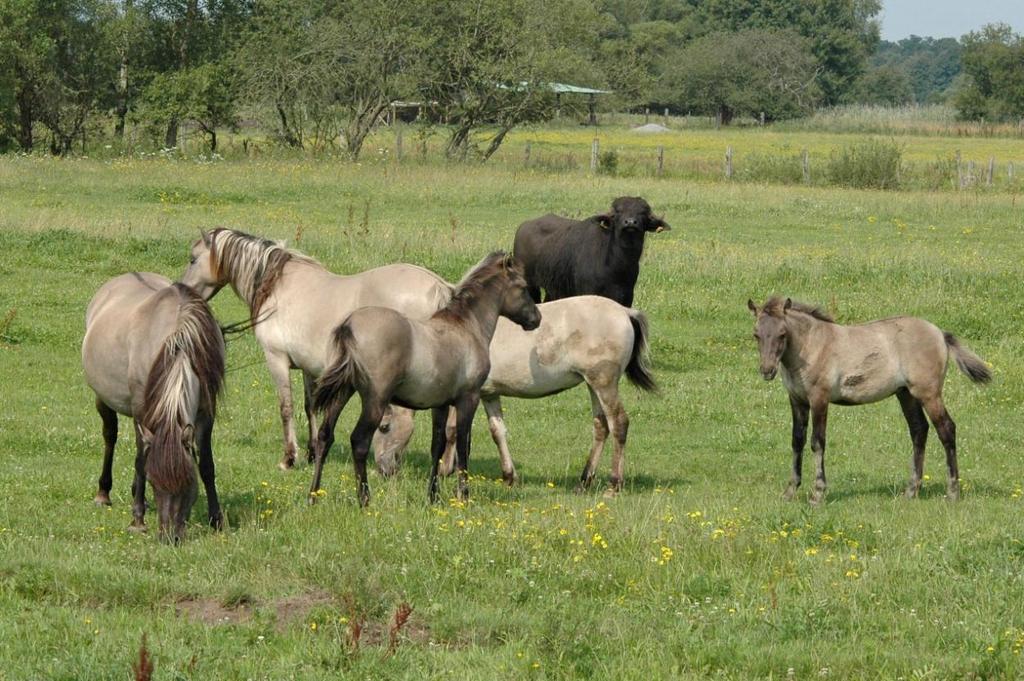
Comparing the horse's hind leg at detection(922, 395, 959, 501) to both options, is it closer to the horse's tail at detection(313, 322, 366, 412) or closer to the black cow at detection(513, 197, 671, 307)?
the horse's tail at detection(313, 322, 366, 412)

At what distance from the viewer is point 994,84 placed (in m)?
92.7

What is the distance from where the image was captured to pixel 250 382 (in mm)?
15516

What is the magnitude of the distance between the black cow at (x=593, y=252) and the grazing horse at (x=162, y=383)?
7.24 meters

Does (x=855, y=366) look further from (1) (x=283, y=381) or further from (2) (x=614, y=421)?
(1) (x=283, y=381)

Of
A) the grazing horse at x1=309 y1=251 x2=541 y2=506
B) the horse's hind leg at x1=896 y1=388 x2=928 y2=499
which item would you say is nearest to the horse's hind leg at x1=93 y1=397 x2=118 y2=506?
the grazing horse at x1=309 y1=251 x2=541 y2=506

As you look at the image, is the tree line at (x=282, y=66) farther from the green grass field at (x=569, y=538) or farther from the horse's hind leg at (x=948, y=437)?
the horse's hind leg at (x=948, y=437)

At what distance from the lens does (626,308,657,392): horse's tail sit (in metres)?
11.7

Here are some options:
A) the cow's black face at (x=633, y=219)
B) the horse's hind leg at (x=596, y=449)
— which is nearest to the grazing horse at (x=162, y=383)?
the horse's hind leg at (x=596, y=449)

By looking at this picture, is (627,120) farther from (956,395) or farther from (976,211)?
(956,395)

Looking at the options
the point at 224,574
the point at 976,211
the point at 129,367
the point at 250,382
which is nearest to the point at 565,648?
the point at 224,574

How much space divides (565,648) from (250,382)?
9646 millimetres

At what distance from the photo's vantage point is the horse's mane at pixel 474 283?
10109 millimetres

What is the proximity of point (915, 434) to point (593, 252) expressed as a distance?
6.19m

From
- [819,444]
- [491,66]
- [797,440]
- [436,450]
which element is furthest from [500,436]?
[491,66]
